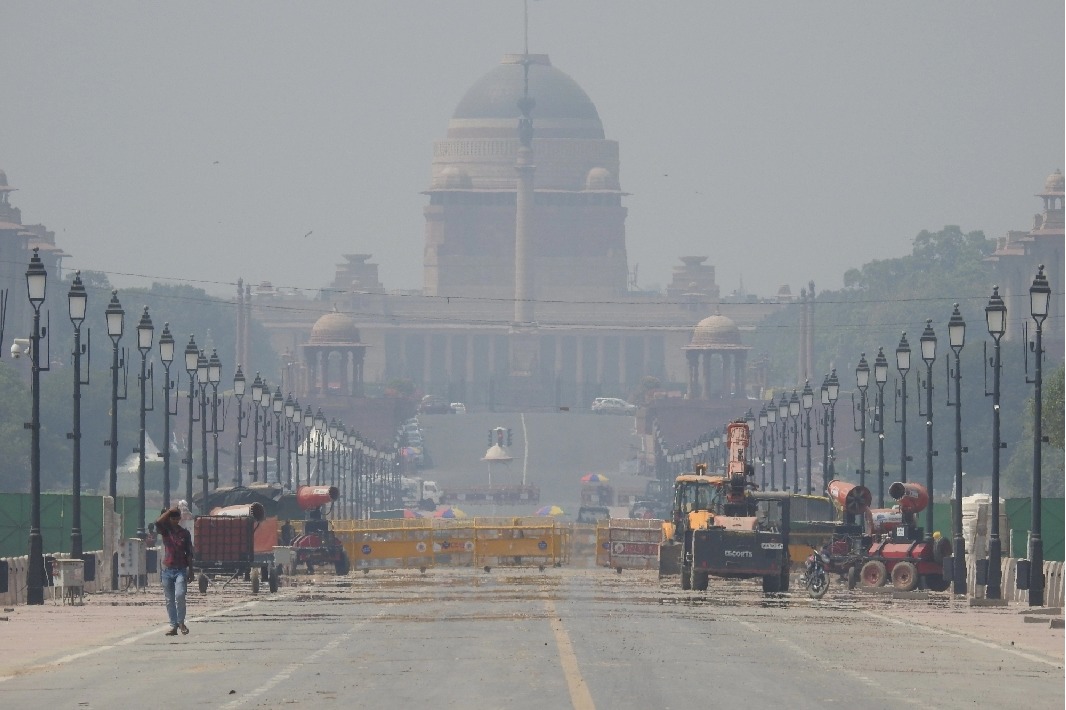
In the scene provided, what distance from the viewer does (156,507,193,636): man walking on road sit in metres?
31.6

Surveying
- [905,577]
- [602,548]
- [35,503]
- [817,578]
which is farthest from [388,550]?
[817,578]

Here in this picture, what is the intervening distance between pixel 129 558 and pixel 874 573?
13.2 meters

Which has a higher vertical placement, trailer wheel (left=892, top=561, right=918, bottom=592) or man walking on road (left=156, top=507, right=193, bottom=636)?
man walking on road (left=156, top=507, right=193, bottom=636)

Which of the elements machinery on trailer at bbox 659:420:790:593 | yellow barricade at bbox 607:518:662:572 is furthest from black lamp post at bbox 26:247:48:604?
yellow barricade at bbox 607:518:662:572

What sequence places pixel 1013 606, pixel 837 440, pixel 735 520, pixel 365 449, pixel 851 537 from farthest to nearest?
pixel 837 440 → pixel 365 449 → pixel 851 537 → pixel 735 520 → pixel 1013 606

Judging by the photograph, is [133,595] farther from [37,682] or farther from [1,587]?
[37,682]

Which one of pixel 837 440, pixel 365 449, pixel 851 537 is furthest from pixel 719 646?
pixel 837 440

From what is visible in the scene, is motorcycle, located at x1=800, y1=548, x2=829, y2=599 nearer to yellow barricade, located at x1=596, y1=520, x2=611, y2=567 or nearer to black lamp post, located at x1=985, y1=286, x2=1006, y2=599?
black lamp post, located at x1=985, y1=286, x2=1006, y2=599

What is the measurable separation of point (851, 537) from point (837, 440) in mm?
141831

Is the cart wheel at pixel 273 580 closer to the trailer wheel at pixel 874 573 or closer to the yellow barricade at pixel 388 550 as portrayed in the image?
the trailer wheel at pixel 874 573

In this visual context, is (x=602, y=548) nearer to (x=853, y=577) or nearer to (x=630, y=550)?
(x=630, y=550)

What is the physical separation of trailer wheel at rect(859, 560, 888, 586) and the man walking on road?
64.0ft

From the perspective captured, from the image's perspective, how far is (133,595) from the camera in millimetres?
45062

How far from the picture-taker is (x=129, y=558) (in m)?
47.1
